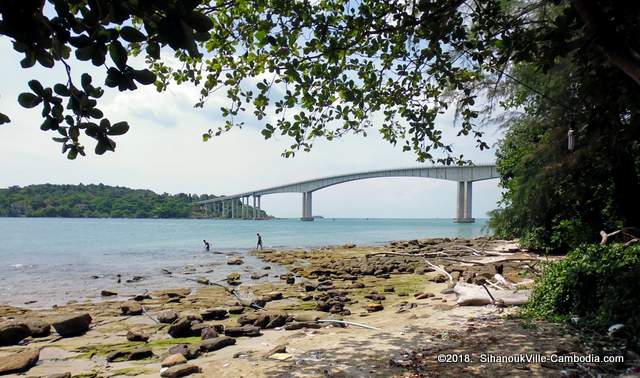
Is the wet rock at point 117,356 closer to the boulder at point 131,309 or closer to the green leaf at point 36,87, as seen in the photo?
the boulder at point 131,309

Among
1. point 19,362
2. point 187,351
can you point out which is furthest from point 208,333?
point 19,362

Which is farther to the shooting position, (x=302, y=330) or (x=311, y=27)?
(x=302, y=330)

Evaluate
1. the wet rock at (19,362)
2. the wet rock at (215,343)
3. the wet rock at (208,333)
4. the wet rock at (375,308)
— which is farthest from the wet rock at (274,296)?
the wet rock at (19,362)

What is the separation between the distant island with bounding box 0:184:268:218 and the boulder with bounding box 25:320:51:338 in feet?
354

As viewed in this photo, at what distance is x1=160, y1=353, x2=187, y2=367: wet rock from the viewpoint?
20.8 ft

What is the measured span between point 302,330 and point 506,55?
582cm

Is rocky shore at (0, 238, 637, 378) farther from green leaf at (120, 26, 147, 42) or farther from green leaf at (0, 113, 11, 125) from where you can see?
green leaf at (120, 26, 147, 42)

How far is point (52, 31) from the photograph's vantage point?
2297mm

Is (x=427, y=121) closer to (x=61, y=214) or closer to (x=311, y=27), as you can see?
(x=311, y=27)

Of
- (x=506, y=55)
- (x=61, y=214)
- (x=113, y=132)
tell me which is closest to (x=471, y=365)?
(x=506, y=55)

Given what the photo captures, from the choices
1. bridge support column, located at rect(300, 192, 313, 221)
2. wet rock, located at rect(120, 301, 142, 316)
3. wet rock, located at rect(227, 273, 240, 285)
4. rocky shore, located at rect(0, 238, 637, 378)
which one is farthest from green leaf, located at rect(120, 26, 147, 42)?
bridge support column, located at rect(300, 192, 313, 221)

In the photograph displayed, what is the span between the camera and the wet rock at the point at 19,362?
6.56m

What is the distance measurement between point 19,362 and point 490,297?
8.16 meters

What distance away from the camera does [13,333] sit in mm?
8625
